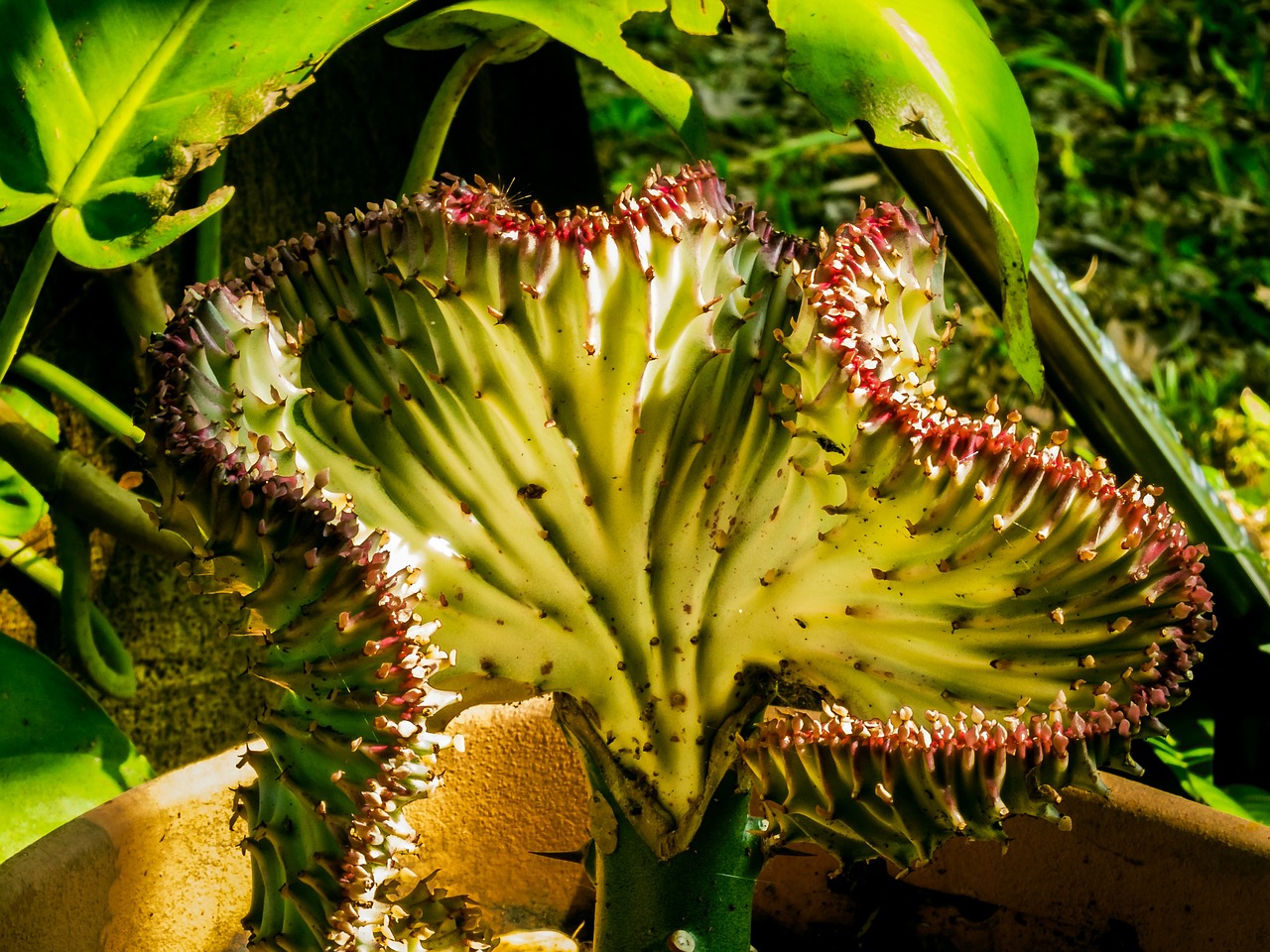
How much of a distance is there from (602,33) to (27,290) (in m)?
0.39

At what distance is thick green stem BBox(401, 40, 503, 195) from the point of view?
0.92m

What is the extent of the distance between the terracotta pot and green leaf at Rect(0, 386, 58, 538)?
0.36m

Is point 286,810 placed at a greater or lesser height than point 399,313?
lesser

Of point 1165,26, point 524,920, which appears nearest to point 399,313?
point 524,920

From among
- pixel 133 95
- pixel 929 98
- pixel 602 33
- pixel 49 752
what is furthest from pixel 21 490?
pixel 929 98

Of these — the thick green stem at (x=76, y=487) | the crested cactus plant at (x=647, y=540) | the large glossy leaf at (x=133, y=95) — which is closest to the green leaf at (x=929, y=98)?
the crested cactus plant at (x=647, y=540)

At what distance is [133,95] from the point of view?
66 cm

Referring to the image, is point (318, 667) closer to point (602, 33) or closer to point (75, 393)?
point (602, 33)

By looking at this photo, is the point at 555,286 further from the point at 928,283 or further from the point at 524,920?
the point at 524,920

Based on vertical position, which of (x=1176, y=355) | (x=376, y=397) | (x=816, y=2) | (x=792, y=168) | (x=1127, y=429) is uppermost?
(x=816, y=2)

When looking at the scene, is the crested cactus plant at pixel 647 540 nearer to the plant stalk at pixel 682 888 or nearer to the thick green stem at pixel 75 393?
the plant stalk at pixel 682 888

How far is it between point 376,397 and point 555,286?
0.10 m

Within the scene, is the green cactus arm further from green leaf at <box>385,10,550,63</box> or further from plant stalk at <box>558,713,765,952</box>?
green leaf at <box>385,10,550,63</box>

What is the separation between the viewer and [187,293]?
53 cm
